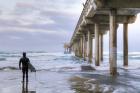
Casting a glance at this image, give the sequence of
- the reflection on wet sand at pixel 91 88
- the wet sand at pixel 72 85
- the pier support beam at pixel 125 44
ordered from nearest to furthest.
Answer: the reflection on wet sand at pixel 91 88 → the wet sand at pixel 72 85 → the pier support beam at pixel 125 44

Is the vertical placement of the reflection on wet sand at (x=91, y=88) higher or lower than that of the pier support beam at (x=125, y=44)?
lower

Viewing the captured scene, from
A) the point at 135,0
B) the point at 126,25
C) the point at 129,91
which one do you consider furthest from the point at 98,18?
the point at 129,91

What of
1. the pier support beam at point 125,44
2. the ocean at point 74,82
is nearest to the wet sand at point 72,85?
the ocean at point 74,82

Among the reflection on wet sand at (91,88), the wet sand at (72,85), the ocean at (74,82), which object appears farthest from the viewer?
the ocean at (74,82)

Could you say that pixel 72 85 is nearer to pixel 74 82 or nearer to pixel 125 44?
pixel 74 82

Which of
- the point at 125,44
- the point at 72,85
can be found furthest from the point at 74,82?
the point at 125,44

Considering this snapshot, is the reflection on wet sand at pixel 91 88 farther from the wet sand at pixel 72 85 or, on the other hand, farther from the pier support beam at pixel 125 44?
the pier support beam at pixel 125 44

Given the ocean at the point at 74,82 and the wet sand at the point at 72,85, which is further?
the ocean at the point at 74,82

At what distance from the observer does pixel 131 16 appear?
126 ft

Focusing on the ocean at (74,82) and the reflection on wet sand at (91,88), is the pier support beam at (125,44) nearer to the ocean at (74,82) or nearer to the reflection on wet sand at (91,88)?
the ocean at (74,82)

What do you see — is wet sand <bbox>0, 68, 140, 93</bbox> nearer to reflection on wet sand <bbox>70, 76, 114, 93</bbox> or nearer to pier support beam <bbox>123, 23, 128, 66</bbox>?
reflection on wet sand <bbox>70, 76, 114, 93</bbox>

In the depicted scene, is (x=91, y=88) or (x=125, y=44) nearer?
(x=91, y=88)

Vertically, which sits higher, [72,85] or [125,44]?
[125,44]

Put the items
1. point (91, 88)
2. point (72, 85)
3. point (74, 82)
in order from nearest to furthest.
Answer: point (91, 88) < point (72, 85) < point (74, 82)
